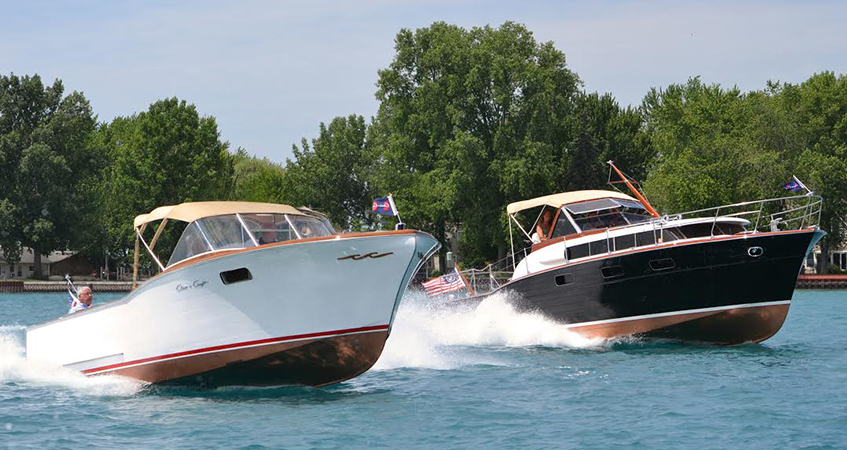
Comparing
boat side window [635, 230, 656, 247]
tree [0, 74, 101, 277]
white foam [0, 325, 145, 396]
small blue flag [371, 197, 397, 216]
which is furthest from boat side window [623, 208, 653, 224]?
tree [0, 74, 101, 277]

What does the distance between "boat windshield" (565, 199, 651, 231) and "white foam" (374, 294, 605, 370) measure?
3059mm

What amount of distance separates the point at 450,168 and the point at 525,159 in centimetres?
557

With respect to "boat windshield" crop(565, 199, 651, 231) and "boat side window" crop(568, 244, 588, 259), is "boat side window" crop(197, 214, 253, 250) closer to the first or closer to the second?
"boat side window" crop(568, 244, 588, 259)

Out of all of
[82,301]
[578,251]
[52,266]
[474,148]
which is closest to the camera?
[82,301]

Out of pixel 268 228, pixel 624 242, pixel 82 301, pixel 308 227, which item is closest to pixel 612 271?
pixel 624 242

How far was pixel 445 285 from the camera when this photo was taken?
3272 cm

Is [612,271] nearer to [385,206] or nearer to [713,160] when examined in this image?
[385,206]

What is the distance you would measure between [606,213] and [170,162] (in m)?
62.4

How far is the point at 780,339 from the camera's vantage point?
32.1 metres

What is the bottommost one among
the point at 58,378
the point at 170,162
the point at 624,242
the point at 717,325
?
the point at 717,325

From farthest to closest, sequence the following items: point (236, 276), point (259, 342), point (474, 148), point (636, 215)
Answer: point (474, 148), point (636, 215), point (259, 342), point (236, 276)

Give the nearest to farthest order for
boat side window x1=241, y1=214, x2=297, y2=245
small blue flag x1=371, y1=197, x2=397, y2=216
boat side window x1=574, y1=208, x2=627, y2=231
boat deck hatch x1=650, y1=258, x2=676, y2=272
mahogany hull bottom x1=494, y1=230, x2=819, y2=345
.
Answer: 1. boat side window x1=241, y1=214, x2=297, y2=245
2. small blue flag x1=371, y1=197, x2=397, y2=216
3. mahogany hull bottom x1=494, y1=230, x2=819, y2=345
4. boat deck hatch x1=650, y1=258, x2=676, y2=272
5. boat side window x1=574, y1=208, x2=627, y2=231

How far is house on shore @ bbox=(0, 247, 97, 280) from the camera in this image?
11238 cm

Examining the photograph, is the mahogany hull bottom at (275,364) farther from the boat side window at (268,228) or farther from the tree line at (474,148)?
the tree line at (474,148)
